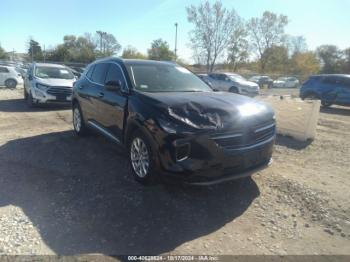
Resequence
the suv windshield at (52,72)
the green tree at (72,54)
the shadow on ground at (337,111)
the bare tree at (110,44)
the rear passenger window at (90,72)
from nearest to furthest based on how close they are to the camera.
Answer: the rear passenger window at (90,72) < the suv windshield at (52,72) < the shadow on ground at (337,111) < the green tree at (72,54) < the bare tree at (110,44)

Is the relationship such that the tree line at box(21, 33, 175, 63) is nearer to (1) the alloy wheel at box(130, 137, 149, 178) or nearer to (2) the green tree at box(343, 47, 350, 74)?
(2) the green tree at box(343, 47, 350, 74)

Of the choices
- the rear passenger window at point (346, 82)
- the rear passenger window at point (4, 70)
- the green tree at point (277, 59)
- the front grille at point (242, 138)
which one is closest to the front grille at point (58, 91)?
the front grille at point (242, 138)

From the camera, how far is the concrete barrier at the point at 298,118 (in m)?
7.20

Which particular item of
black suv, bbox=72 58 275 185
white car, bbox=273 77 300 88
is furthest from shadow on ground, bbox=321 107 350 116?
white car, bbox=273 77 300 88

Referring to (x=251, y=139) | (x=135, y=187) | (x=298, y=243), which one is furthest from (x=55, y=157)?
(x=298, y=243)

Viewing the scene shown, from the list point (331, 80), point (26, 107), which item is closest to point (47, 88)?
point (26, 107)

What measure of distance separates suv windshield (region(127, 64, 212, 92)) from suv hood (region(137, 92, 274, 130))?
473 millimetres

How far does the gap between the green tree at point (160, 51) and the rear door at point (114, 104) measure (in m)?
51.0

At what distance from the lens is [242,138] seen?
12.5 ft

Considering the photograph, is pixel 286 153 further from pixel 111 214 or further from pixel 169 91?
pixel 111 214

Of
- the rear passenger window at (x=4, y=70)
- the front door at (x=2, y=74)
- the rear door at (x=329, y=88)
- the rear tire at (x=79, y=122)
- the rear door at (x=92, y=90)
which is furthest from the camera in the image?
the rear passenger window at (x=4, y=70)

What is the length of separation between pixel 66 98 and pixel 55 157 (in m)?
6.25

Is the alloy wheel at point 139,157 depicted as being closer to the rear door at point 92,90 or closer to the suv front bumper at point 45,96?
the rear door at point 92,90

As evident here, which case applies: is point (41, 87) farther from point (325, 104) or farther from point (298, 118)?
point (325, 104)
